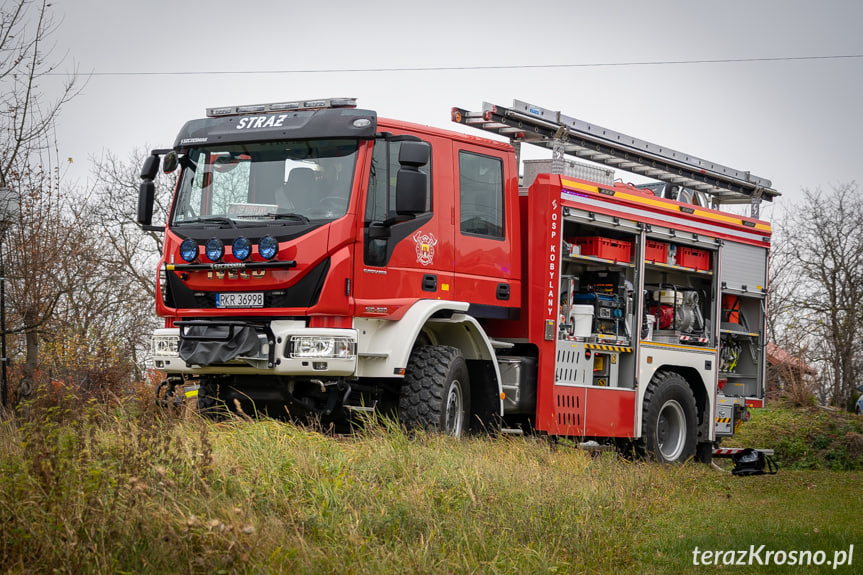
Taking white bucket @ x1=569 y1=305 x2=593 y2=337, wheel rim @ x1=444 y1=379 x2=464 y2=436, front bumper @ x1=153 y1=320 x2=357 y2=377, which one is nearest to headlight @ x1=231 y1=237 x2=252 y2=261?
front bumper @ x1=153 y1=320 x2=357 y2=377

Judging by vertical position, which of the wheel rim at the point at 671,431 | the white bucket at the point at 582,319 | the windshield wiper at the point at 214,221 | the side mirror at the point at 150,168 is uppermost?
the side mirror at the point at 150,168

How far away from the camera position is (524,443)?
9.69 m

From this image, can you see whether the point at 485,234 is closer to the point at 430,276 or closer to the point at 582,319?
the point at 430,276

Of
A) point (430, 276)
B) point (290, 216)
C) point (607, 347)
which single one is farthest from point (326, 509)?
point (607, 347)

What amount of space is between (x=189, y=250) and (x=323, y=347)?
1547mm

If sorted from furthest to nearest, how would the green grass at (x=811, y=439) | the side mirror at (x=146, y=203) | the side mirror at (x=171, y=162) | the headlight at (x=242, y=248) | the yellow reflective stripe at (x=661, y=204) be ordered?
the green grass at (x=811, y=439), the yellow reflective stripe at (x=661, y=204), the side mirror at (x=146, y=203), the side mirror at (x=171, y=162), the headlight at (x=242, y=248)

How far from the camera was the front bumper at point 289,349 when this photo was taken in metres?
8.85

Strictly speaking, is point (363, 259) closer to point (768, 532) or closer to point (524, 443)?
point (524, 443)

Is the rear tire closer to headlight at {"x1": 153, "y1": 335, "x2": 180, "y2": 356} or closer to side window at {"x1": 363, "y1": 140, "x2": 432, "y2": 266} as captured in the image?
side window at {"x1": 363, "y1": 140, "x2": 432, "y2": 266}

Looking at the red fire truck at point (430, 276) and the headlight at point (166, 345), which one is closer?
the red fire truck at point (430, 276)

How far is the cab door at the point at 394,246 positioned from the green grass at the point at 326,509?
1257mm

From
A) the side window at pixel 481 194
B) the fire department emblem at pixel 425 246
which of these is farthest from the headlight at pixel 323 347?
the side window at pixel 481 194

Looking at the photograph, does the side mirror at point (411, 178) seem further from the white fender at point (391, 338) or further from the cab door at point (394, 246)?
the white fender at point (391, 338)

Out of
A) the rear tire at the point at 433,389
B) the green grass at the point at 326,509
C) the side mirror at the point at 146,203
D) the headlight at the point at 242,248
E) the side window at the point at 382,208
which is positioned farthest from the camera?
the side mirror at the point at 146,203
